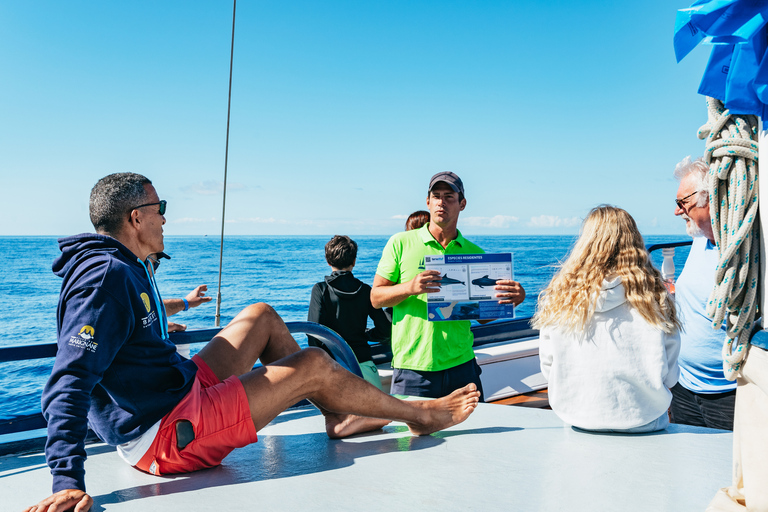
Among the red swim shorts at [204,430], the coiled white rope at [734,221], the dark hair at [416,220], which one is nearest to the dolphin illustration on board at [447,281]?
the dark hair at [416,220]

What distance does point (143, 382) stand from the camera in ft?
5.86

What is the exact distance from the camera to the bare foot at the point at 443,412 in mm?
2242

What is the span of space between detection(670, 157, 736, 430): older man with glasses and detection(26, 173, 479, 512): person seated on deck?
973mm

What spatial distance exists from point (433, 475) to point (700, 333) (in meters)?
1.34

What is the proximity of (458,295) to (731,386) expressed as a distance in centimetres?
120

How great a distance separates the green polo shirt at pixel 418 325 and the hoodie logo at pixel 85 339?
5.11 ft

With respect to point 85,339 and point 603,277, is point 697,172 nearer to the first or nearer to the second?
point 603,277

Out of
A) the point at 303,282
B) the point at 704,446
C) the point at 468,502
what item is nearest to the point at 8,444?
the point at 468,502

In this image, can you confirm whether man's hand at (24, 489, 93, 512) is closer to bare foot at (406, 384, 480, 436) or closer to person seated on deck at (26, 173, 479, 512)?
person seated on deck at (26, 173, 479, 512)

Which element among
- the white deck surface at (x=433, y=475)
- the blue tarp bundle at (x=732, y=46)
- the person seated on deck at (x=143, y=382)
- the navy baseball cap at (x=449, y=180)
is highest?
the blue tarp bundle at (x=732, y=46)

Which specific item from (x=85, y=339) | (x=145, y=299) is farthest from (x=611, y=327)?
(x=85, y=339)

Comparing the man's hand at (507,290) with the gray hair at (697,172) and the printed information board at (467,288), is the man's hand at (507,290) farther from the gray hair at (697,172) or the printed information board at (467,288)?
the gray hair at (697,172)

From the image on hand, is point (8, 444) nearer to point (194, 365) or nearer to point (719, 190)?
point (194, 365)

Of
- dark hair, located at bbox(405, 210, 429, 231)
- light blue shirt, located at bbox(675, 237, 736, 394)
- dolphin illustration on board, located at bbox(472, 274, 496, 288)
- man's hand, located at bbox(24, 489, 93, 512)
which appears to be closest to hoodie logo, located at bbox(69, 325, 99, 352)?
man's hand, located at bbox(24, 489, 93, 512)
